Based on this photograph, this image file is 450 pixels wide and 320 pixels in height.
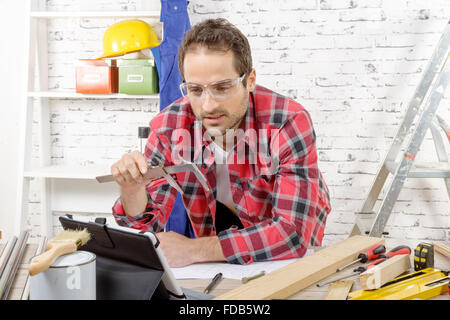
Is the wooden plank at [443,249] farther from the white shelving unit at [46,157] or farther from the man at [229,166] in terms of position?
the white shelving unit at [46,157]

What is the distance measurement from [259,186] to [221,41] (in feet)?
1.68

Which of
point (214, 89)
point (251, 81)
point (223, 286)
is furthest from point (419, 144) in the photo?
point (223, 286)

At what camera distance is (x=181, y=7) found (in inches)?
99.0

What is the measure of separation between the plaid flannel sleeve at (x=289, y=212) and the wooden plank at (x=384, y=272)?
1.00ft

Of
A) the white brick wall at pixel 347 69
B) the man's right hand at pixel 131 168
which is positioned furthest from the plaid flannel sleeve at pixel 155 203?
the white brick wall at pixel 347 69

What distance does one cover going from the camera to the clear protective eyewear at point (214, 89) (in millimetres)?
1496

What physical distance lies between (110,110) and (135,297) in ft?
8.04

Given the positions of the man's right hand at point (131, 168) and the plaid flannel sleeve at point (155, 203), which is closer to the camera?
the man's right hand at point (131, 168)

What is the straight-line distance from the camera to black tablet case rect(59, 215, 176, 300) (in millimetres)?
828

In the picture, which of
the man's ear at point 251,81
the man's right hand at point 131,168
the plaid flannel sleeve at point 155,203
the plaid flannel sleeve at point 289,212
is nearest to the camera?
the man's right hand at point 131,168

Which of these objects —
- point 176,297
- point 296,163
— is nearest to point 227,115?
point 296,163

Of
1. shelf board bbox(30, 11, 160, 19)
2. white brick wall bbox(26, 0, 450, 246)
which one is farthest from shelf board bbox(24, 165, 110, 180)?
shelf board bbox(30, 11, 160, 19)

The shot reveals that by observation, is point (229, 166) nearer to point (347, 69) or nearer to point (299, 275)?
point (299, 275)

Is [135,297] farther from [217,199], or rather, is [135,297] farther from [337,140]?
[337,140]
